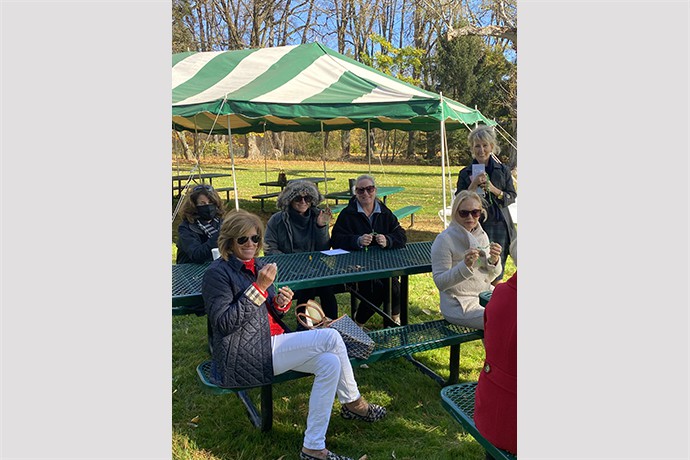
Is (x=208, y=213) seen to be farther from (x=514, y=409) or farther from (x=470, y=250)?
(x=514, y=409)

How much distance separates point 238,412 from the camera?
3.01 m

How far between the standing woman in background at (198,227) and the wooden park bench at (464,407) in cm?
201

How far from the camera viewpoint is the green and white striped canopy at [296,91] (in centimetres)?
613

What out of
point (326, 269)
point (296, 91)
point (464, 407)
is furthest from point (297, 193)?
point (296, 91)

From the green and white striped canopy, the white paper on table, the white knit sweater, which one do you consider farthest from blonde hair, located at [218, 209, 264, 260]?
the green and white striped canopy

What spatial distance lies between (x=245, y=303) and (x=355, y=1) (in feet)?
50.9

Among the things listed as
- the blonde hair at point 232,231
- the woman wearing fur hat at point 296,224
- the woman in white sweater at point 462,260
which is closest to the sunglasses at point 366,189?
the woman wearing fur hat at point 296,224

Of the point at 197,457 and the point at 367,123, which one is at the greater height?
the point at 367,123

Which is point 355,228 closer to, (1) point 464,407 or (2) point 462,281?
(2) point 462,281

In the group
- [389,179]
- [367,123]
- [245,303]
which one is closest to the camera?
[245,303]

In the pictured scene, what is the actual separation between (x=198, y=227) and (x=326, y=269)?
101 cm

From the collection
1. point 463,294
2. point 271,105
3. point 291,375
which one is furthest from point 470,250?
point 271,105

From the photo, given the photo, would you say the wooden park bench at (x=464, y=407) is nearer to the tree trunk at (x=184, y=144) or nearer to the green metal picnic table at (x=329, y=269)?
the green metal picnic table at (x=329, y=269)

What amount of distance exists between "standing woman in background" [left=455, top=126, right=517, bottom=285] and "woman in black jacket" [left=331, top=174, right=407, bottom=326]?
0.65 m
